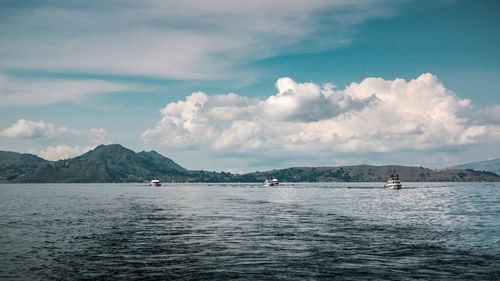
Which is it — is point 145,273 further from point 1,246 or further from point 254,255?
point 1,246

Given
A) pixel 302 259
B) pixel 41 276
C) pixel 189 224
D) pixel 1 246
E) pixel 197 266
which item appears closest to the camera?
pixel 41 276

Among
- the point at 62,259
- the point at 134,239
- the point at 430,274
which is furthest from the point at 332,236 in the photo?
the point at 62,259

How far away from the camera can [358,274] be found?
97.2 feet

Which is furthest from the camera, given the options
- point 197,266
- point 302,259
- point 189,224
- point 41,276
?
point 189,224

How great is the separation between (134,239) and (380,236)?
2999cm

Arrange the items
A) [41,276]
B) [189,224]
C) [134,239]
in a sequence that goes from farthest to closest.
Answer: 1. [189,224]
2. [134,239]
3. [41,276]

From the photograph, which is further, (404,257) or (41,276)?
(404,257)

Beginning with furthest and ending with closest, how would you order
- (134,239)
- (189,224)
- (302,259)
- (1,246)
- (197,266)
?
(189,224)
(134,239)
(1,246)
(302,259)
(197,266)

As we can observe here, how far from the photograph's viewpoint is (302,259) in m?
35.4

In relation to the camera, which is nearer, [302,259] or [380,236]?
[302,259]

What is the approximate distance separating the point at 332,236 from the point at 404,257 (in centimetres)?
1412

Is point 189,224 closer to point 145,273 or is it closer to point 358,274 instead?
point 145,273

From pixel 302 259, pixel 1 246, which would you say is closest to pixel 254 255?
pixel 302 259

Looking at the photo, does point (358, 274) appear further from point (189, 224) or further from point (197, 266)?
point (189, 224)
